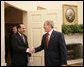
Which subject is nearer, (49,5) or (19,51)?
(19,51)

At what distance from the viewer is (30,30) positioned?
6.30m

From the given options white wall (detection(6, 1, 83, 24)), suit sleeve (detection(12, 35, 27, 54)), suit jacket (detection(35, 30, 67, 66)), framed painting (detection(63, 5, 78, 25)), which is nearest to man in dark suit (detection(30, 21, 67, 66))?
suit jacket (detection(35, 30, 67, 66))

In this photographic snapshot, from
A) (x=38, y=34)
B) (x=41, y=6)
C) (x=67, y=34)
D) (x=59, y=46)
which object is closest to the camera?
(x=59, y=46)

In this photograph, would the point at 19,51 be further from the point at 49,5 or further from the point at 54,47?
the point at 49,5

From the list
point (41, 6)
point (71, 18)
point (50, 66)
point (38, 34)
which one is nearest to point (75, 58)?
point (71, 18)

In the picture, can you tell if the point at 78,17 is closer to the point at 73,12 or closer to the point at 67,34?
the point at 73,12

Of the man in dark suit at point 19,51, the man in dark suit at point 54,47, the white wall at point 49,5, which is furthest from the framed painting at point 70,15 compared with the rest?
the man in dark suit at point 54,47

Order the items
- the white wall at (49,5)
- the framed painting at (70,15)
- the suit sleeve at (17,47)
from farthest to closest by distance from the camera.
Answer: the framed painting at (70,15)
the white wall at (49,5)
the suit sleeve at (17,47)

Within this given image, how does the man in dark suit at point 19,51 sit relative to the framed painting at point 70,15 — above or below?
below

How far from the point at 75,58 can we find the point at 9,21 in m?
3.79

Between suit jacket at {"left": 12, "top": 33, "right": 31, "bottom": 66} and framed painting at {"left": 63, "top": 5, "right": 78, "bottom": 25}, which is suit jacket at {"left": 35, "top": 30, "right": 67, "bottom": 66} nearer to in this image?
suit jacket at {"left": 12, "top": 33, "right": 31, "bottom": 66}

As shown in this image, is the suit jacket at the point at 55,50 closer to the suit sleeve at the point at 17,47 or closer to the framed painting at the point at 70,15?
the suit sleeve at the point at 17,47

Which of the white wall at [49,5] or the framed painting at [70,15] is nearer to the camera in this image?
the white wall at [49,5]

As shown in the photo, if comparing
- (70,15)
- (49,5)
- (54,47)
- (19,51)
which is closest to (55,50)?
(54,47)
